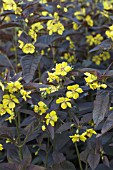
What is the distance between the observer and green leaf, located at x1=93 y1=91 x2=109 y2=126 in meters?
1.67

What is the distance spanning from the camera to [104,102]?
170 centimetres

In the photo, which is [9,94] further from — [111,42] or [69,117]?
[111,42]

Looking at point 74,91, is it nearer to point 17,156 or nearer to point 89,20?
point 17,156

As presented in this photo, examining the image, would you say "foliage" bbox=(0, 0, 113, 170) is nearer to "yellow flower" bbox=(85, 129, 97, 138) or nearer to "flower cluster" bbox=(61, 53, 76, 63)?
"yellow flower" bbox=(85, 129, 97, 138)

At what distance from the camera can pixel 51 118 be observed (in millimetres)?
1767

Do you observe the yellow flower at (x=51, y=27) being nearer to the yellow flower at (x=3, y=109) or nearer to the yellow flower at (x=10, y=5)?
the yellow flower at (x=10, y=5)

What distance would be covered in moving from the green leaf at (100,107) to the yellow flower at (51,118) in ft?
0.60

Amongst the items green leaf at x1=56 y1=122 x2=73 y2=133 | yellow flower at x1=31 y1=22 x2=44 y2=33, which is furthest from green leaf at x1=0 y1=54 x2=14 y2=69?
green leaf at x1=56 y1=122 x2=73 y2=133

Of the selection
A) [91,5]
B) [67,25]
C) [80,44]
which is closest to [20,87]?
[67,25]

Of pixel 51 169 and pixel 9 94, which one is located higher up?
pixel 9 94

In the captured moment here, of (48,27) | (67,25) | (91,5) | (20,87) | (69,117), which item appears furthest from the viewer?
(91,5)

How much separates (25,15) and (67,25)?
1.78 ft

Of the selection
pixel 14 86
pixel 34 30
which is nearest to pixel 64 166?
pixel 14 86

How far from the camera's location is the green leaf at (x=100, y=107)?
5.48 ft
